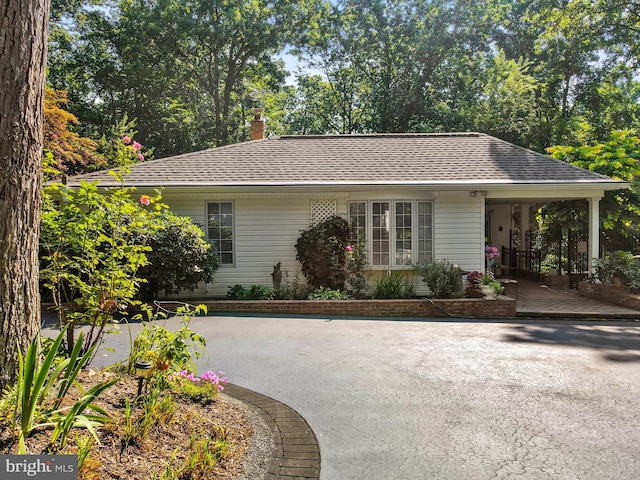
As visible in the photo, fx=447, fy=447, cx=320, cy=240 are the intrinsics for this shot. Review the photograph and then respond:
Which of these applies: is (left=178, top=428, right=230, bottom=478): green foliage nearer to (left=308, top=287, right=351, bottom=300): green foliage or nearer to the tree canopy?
(left=308, top=287, right=351, bottom=300): green foliage

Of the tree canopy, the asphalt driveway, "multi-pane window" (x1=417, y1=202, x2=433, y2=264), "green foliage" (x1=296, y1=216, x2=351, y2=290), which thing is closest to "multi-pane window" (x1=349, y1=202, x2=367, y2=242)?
"green foliage" (x1=296, y1=216, x2=351, y2=290)

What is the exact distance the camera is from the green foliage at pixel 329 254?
10727mm

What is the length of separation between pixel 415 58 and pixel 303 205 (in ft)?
62.6

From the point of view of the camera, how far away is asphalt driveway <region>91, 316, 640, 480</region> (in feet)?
11.0

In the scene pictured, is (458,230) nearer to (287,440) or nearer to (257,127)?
(257,127)

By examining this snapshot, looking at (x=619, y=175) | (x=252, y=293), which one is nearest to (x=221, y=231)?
(x=252, y=293)

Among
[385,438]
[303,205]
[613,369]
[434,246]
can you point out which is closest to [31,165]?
[385,438]

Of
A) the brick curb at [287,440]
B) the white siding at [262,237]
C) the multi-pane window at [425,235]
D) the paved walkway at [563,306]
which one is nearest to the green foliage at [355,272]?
the white siding at [262,237]

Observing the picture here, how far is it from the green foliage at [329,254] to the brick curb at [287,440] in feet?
20.0

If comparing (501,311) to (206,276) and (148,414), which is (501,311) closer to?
(206,276)

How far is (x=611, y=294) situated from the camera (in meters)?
10.6

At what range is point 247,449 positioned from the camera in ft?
11.0

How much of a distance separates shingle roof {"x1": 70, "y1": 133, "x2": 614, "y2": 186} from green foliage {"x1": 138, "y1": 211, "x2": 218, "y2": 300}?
1.75 metres

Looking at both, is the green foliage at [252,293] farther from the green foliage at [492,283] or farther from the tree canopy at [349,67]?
the tree canopy at [349,67]
